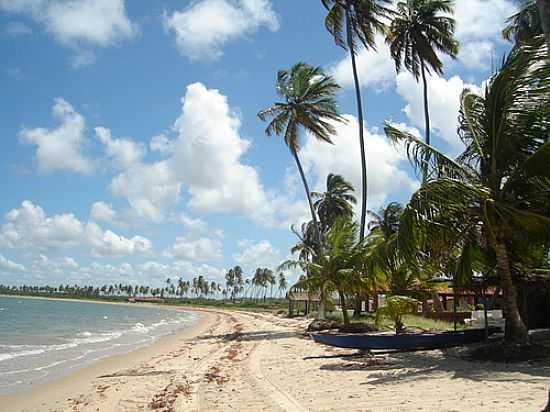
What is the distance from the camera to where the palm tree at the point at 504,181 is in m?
9.41

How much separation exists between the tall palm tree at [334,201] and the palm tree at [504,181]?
102 feet

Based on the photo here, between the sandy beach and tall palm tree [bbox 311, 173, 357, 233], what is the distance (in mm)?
28977

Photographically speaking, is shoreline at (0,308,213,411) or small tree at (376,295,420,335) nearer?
shoreline at (0,308,213,411)

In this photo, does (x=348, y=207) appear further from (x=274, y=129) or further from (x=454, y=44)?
(x=454, y=44)

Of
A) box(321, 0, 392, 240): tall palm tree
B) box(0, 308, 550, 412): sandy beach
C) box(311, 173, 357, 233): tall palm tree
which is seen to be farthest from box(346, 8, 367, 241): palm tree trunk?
box(311, 173, 357, 233): tall palm tree

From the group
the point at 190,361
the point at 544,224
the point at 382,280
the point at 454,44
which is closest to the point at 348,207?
the point at 454,44

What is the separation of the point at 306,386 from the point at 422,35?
16.5 m

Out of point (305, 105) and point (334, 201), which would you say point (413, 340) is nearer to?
point (305, 105)

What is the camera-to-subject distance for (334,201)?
138 ft

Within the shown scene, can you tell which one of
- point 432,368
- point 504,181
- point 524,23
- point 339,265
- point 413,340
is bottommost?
point 432,368

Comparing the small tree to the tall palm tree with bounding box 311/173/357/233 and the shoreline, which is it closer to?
the shoreline

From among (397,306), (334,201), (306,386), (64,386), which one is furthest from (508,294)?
(334,201)

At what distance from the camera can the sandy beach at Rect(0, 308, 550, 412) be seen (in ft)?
21.3

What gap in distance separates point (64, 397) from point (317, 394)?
5.12 meters
